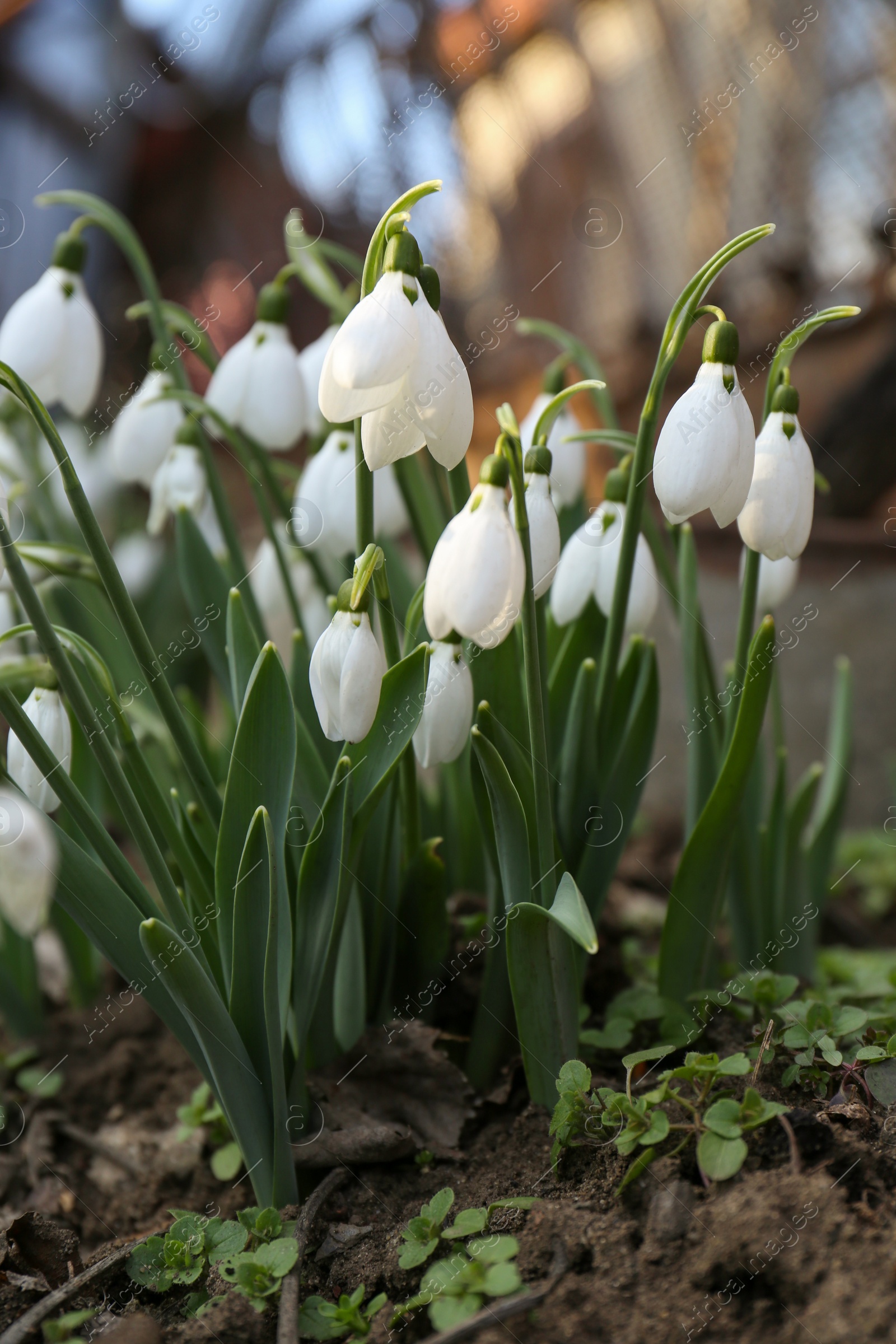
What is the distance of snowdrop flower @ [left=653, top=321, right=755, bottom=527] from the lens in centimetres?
84

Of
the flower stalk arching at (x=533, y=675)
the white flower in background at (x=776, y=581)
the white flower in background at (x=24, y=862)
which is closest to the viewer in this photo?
the white flower in background at (x=24, y=862)

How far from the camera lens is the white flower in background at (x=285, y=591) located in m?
1.51

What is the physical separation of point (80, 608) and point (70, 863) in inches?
44.0

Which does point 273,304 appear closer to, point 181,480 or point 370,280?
point 181,480

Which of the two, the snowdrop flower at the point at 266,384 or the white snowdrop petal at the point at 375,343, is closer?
the white snowdrop petal at the point at 375,343

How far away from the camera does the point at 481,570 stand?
73 cm

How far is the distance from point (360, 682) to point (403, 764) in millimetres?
280

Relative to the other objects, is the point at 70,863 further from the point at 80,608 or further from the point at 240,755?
the point at 80,608

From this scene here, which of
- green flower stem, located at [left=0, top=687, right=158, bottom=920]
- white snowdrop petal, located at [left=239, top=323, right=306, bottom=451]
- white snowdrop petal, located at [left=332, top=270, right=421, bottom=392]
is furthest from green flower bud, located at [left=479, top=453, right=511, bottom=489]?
white snowdrop petal, located at [left=239, top=323, right=306, bottom=451]

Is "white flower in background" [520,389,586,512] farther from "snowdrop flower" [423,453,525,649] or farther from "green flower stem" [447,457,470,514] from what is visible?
"snowdrop flower" [423,453,525,649]

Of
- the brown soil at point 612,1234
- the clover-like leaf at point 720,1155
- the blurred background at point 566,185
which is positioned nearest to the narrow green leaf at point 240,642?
the brown soil at point 612,1234

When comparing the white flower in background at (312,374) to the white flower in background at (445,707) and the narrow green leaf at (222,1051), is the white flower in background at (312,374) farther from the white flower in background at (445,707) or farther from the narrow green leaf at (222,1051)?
the narrow green leaf at (222,1051)

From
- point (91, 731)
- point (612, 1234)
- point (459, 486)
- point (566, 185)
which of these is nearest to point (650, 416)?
point (459, 486)

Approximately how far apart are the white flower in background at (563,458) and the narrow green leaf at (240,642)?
455 millimetres
